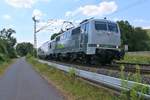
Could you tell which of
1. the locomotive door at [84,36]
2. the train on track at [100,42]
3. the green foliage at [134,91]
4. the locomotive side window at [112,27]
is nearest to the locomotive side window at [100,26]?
the train on track at [100,42]

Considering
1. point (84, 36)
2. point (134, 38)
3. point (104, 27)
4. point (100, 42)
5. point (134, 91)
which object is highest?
point (134, 38)

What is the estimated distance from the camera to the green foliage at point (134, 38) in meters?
112

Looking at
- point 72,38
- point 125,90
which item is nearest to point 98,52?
point 72,38

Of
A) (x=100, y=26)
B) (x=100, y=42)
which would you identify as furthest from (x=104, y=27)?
(x=100, y=42)

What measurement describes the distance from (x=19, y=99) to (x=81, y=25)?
18.8 m

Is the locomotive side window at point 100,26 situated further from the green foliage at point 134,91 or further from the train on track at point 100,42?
the green foliage at point 134,91

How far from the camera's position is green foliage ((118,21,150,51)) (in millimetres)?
112312

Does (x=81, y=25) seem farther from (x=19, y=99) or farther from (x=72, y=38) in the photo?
(x=19, y=99)

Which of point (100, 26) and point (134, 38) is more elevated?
point (134, 38)

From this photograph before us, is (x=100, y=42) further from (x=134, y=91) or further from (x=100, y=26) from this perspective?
(x=134, y=91)

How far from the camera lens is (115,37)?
28594 millimetres

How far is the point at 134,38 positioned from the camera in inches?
4574

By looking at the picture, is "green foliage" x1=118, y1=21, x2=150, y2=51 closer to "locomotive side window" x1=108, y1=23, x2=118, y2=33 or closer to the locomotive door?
the locomotive door

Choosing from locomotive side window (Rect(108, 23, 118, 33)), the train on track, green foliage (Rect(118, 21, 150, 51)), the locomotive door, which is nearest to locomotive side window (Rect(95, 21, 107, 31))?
the train on track
